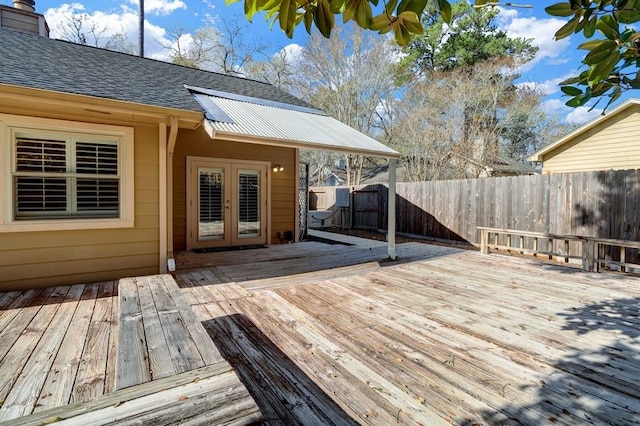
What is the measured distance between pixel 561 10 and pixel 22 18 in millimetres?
10235

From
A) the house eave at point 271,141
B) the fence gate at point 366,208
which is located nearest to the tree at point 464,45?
the fence gate at point 366,208

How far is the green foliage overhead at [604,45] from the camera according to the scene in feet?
3.25

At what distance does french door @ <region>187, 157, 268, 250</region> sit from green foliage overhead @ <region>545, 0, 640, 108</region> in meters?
7.23

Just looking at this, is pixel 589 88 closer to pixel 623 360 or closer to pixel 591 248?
pixel 623 360

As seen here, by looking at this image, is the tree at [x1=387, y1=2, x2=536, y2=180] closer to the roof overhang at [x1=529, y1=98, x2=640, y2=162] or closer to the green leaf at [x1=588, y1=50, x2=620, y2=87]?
the roof overhang at [x1=529, y1=98, x2=640, y2=162]

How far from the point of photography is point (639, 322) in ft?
10.8

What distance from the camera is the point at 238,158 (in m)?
7.79

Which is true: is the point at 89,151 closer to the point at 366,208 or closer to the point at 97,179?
the point at 97,179

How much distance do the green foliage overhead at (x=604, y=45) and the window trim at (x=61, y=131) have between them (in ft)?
15.6

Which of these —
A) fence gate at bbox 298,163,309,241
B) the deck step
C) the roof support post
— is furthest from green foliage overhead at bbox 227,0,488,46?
fence gate at bbox 298,163,309,241

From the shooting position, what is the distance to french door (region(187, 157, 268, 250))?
7.36 meters

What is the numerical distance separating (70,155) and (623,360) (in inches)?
243

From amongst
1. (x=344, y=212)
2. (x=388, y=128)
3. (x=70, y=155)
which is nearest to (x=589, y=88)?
(x=70, y=155)

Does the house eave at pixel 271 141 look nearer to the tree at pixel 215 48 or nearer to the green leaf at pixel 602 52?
the green leaf at pixel 602 52
